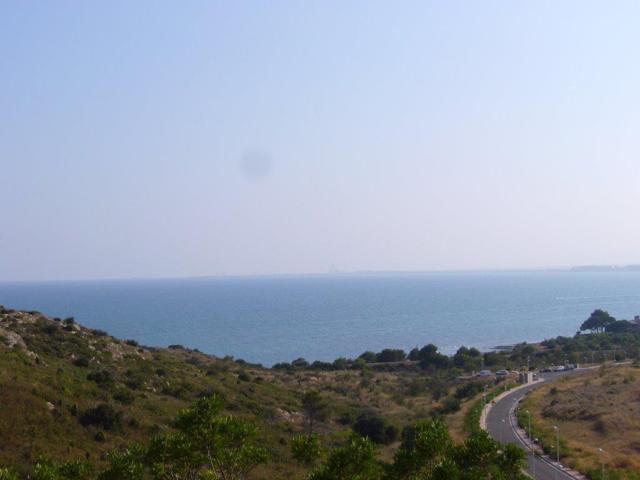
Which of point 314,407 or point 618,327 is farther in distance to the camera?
point 618,327

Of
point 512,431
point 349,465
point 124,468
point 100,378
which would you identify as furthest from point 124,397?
point 512,431

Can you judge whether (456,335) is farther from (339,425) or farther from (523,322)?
(339,425)

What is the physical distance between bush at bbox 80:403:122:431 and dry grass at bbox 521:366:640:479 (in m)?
19.5

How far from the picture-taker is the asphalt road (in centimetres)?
2772

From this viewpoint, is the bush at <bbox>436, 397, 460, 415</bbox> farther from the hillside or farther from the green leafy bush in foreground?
the green leafy bush in foreground

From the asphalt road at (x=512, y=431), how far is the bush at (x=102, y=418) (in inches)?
674

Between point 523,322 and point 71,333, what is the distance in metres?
121

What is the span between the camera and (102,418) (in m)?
26.2

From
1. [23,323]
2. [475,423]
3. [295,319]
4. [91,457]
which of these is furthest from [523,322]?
[91,457]

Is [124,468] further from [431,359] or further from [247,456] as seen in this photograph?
[431,359]

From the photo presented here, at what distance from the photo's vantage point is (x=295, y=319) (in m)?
156

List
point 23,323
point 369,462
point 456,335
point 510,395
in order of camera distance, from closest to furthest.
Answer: point 369,462 → point 23,323 → point 510,395 → point 456,335

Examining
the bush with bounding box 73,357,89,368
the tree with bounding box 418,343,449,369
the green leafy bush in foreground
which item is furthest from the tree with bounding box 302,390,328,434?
the tree with bounding box 418,343,449,369

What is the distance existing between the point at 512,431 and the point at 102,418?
21971mm
